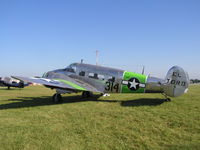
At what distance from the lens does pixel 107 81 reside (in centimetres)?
1247

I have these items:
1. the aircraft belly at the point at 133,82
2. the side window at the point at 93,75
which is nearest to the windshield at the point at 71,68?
the side window at the point at 93,75

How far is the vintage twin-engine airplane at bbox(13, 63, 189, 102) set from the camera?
10029 mm

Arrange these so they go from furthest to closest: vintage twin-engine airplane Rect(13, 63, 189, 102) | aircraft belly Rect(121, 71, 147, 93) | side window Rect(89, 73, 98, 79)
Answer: side window Rect(89, 73, 98, 79) < aircraft belly Rect(121, 71, 147, 93) < vintage twin-engine airplane Rect(13, 63, 189, 102)

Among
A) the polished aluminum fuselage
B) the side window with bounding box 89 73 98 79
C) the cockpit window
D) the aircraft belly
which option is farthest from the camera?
the cockpit window

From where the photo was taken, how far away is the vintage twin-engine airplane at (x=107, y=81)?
10.0m

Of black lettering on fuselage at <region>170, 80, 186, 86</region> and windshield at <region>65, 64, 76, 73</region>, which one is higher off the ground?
windshield at <region>65, 64, 76, 73</region>

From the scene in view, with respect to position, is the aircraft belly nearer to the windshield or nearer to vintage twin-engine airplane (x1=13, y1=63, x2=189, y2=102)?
vintage twin-engine airplane (x1=13, y1=63, x2=189, y2=102)

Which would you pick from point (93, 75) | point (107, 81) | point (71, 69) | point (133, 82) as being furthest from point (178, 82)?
point (71, 69)

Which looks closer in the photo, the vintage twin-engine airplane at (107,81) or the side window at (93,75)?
the vintage twin-engine airplane at (107,81)

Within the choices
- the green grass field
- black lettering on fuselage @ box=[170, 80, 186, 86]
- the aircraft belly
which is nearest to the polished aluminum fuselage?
the aircraft belly

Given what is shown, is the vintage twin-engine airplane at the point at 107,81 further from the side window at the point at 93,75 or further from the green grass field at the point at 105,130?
the green grass field at the point at 105,130

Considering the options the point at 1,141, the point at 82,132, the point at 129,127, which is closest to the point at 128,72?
the point at 129,127

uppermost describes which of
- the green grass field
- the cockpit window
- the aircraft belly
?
the cockpit window

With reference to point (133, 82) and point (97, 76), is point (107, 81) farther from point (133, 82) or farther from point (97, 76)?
point (133, 82)
